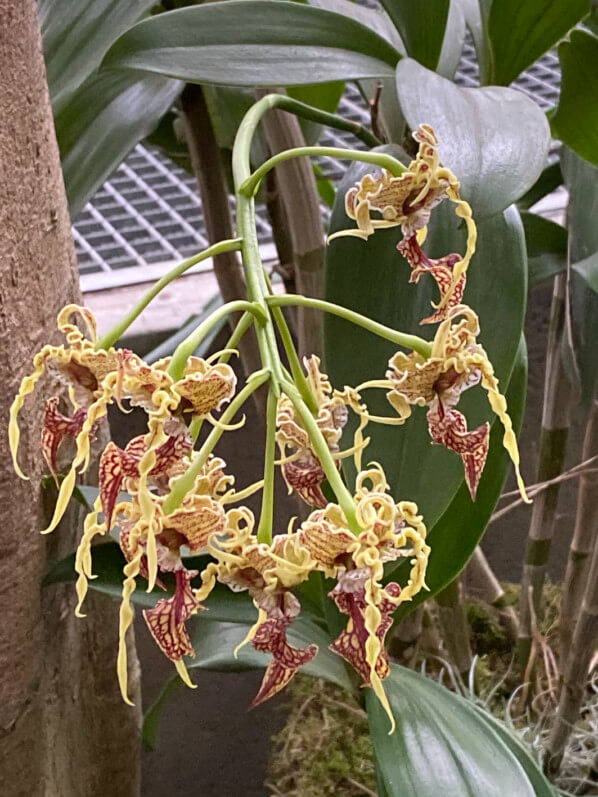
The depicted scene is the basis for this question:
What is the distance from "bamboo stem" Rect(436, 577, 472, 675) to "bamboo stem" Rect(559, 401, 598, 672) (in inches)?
3.6

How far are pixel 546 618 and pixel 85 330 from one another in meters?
0.67

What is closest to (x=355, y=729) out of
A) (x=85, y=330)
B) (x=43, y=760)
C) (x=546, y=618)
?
(x=546, y=618)

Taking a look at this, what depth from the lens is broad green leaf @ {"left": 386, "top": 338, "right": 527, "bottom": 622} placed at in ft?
1.80

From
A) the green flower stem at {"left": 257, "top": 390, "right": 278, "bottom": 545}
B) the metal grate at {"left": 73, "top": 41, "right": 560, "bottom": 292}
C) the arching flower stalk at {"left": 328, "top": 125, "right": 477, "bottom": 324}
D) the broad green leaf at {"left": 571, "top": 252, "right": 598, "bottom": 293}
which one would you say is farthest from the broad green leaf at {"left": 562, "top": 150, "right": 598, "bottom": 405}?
the metal grate at {"left": 73, "top": 41, "right": 560, "bottom": 292}

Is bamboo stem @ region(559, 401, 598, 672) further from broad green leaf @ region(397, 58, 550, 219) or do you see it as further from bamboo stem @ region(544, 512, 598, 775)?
broad green leaf @ region(397, 58, 550, 219)

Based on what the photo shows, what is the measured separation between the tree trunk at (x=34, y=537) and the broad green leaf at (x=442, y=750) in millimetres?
220

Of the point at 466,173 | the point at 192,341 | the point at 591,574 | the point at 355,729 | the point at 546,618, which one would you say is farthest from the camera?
the point at 546,618

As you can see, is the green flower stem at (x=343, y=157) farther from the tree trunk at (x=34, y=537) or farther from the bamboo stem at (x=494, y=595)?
the bamboo stem at (x=494, y=595)

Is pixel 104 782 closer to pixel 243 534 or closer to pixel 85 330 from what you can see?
pixel 85 330

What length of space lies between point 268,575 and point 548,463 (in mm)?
610

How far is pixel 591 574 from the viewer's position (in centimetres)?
69

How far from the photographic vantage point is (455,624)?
2.75 ft

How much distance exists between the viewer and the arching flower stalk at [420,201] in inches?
13.5

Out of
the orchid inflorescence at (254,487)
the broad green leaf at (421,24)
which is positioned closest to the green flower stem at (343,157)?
the orchid inflorescence at (254,487)
